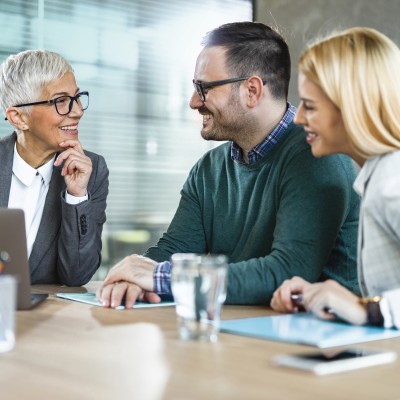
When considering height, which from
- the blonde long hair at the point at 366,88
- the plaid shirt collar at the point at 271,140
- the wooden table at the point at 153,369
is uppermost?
the blonde long hair at the point at 366,88

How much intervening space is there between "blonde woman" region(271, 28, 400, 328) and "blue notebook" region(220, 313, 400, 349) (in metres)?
0.10

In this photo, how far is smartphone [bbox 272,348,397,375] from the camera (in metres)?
1.00

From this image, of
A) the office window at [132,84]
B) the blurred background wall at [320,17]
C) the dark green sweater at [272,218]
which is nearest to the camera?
the dark green sweater at [272,218]

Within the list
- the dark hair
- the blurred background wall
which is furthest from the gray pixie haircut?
the blurred background wall

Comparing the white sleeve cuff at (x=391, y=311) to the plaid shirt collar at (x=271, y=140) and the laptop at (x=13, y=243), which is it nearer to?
the laptop at (x=13, y=243)

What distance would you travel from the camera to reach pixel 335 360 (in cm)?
103

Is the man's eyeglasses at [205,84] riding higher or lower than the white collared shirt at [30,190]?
higher

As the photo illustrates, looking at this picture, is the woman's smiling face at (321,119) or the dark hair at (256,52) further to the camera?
the dark hair at (256,52)

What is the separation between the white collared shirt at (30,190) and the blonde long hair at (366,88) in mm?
1205

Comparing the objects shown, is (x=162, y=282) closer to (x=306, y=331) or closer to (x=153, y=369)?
(x=306, y=331)

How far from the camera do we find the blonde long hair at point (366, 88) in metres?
1.62

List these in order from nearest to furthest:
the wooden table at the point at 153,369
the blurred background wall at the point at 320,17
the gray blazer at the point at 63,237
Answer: the wooden table at the point at 153,369 < the gray blazer at the point at 63,237 < the blurred background wall at the point at 320,17

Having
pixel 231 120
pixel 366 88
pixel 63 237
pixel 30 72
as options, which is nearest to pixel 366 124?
pixel 366 88

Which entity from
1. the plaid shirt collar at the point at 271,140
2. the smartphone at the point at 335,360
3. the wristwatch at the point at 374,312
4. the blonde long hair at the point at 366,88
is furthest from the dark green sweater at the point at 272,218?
the smartphone at the point at 335,360
